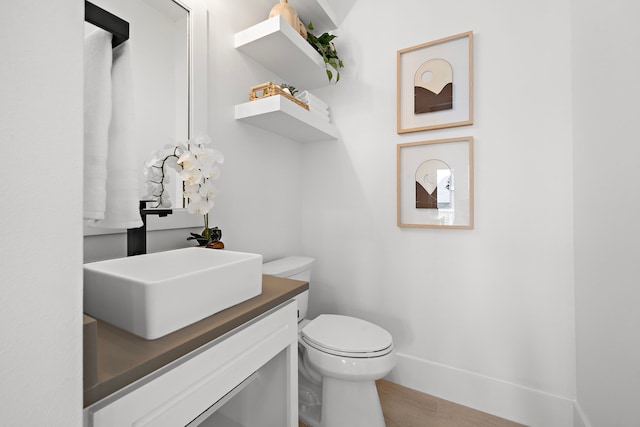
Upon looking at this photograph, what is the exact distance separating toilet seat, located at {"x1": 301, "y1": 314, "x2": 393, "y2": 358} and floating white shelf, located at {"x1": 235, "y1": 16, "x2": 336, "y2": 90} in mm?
1410

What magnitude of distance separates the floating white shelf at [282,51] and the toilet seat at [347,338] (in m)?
1.41

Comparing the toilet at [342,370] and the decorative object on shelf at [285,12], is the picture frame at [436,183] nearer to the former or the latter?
the toilet at [342,370]

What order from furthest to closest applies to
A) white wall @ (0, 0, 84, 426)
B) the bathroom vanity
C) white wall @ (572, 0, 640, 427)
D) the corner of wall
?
1. the corner of wall
2. white wall @ (572, 0, 640, 427)
3. the bathroom vanity
4. white wall @ (0, 0, 84, 426)

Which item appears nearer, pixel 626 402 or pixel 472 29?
pixel 626 402

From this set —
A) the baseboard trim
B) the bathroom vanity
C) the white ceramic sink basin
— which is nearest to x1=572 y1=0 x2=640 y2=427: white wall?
the baseboard trim

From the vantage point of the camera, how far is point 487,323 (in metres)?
1.41

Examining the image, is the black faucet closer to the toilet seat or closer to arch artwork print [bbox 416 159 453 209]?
the toilet seat

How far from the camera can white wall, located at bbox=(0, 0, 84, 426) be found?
0.84 ft

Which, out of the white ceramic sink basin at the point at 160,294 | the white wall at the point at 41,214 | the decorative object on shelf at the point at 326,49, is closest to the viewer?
the white wall at the point at 41,214

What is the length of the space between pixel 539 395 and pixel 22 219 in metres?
1.88

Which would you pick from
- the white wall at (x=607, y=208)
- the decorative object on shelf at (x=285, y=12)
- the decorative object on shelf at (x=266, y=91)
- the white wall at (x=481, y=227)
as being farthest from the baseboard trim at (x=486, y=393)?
the decorative object on shelf at (x=285, y=12)

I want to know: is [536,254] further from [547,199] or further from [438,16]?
[438,16]

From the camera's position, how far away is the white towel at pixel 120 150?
0.62 metres

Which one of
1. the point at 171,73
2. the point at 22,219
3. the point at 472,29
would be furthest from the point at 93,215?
the point at 472,29
